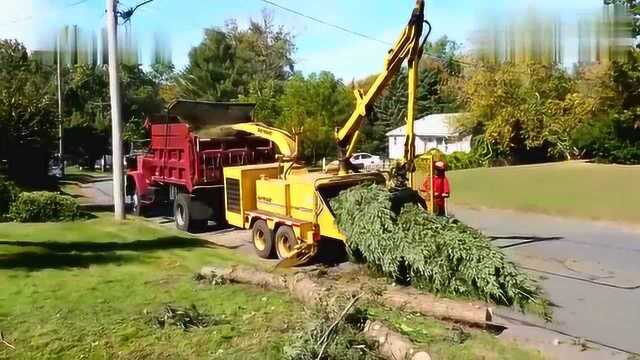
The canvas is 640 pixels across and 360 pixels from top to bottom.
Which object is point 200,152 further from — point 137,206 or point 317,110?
point 317,110

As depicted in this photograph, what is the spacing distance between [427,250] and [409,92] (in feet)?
12.9

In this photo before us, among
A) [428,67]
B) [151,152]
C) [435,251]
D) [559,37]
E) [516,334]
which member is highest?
[428,67]

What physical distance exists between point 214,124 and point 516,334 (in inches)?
497

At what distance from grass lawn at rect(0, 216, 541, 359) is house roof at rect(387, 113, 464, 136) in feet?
138

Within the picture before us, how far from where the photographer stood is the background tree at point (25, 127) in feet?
86.1

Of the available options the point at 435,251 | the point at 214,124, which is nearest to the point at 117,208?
the point at 214,124

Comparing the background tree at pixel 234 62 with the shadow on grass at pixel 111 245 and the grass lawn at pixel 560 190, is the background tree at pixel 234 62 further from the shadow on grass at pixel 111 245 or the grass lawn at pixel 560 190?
the shadow on grass at pixel 111 245

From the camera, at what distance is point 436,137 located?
2391 inches

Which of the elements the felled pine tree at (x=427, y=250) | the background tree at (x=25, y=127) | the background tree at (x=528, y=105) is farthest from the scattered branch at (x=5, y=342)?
the background tree at (x=528, y=105)

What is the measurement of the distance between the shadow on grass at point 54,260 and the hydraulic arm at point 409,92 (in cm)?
478

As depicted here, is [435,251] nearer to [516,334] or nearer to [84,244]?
[516,334]

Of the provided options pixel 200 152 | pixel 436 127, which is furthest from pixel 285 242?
pixel 436 127

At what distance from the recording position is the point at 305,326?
732 centimetres

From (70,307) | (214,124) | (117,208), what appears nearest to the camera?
(70,307)
